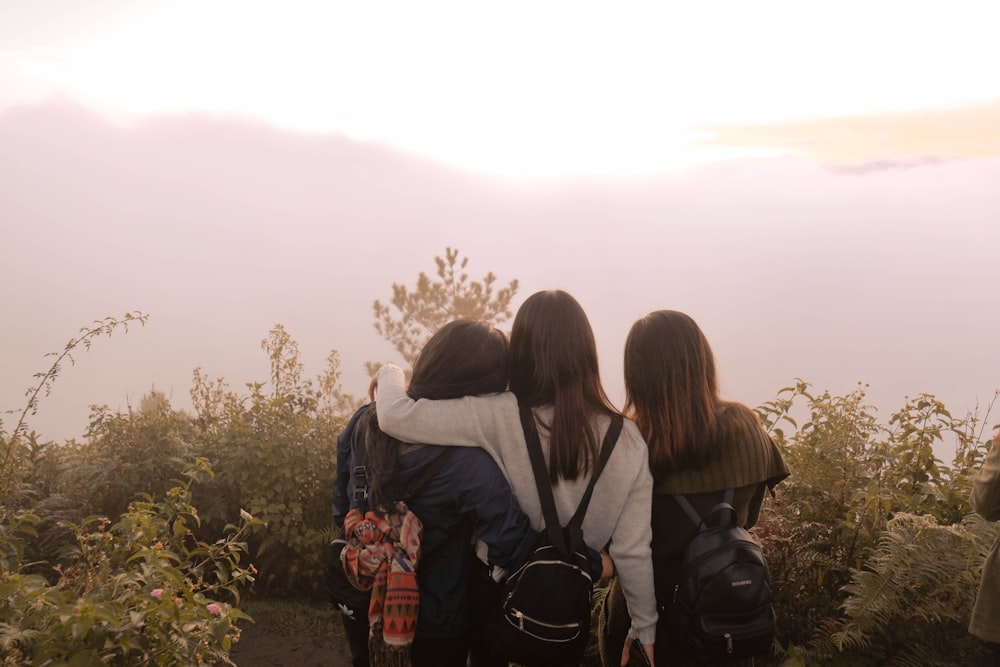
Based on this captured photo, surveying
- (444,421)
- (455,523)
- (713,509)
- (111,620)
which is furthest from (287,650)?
(713,509)

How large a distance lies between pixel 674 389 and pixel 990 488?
3.79 feet

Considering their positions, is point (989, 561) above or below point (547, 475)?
below

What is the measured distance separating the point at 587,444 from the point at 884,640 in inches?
88.5

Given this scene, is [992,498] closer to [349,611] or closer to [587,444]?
[587,444]

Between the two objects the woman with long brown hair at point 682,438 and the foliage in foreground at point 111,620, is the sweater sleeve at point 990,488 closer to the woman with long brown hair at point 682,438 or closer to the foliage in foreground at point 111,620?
the woman with long brown hair at point 682,438

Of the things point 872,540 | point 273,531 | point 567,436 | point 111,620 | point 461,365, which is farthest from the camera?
point 273,531

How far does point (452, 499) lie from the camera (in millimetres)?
2910

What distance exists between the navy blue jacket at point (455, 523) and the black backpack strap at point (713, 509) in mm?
547

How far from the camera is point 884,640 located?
4.02 metres

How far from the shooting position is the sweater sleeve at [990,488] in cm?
286

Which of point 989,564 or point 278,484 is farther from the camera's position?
point 278,484

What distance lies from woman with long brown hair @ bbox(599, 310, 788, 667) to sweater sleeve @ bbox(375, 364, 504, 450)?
557 mm

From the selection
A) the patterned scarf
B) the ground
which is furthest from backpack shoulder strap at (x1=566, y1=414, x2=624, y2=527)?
the ground

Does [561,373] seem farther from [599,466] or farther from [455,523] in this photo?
[455,523]
